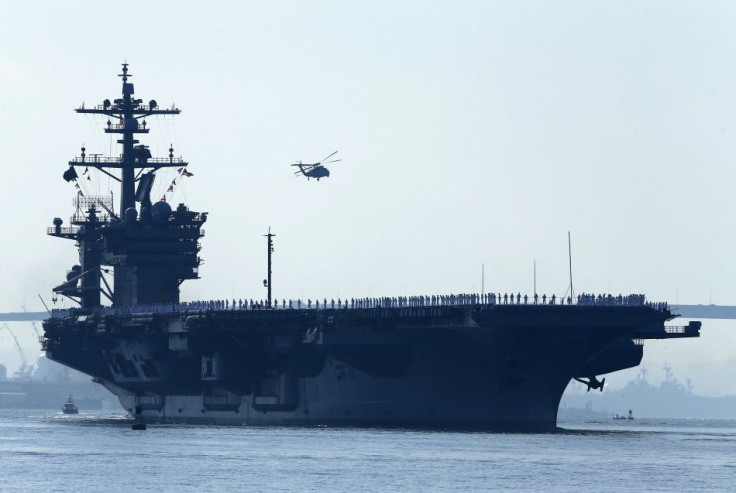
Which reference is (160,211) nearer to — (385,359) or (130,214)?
(130,214)

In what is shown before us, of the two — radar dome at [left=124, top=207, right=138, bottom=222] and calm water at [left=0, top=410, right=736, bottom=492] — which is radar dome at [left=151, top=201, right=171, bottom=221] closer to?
radar dome at [left=124, top=207, right=138, bottom=222]

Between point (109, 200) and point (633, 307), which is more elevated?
point (109, 200)

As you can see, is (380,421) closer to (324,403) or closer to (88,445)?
(324,403)

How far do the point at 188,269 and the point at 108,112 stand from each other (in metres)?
9.48

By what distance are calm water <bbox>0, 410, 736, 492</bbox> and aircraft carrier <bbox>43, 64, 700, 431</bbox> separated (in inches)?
65.0

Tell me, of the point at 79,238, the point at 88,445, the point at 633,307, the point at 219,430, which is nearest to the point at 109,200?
the point at 79,238

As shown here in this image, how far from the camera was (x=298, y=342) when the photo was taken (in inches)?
2832

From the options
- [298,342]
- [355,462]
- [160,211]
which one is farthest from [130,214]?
[355,462]

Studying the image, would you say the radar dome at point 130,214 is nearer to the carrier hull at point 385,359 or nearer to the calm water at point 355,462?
the carrier hull at point 385,359

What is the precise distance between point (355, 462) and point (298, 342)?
682 inches

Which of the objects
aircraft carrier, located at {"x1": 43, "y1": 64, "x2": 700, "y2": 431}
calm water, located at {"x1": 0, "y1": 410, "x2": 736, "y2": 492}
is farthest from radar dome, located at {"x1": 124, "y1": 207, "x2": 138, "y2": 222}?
calm water, located at {"x1": 0, "y1": 410, "x2": 736, "y2": 492}

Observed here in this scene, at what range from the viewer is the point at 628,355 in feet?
238

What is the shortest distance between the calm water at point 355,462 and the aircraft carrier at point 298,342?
165 centimetres

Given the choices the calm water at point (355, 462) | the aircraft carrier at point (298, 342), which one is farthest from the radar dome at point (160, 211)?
the calm water at point (355, 462)
